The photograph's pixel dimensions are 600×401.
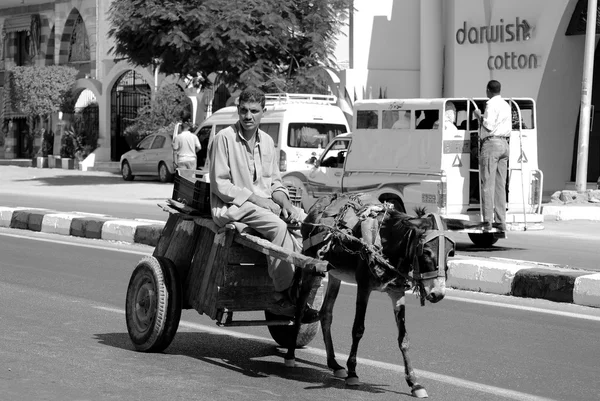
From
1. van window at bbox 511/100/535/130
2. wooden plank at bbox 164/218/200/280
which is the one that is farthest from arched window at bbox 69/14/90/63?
wooden plank at bbox 164/218/200/280

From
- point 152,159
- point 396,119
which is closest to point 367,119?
point 396,119

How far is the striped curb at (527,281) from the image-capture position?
→ 33.9 ft

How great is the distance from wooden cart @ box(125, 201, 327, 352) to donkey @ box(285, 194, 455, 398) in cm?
22

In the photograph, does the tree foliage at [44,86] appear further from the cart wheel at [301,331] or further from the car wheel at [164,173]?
the cart wheel at [301,331]

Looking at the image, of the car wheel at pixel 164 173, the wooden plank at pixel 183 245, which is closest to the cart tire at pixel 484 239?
the wooden plank at pixel 183 245

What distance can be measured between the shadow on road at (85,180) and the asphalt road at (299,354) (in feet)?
73.9

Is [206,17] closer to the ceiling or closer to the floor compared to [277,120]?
closer to the ceiling

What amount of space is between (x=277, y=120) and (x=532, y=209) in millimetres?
7402

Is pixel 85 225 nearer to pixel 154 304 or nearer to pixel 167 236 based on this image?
pixel 167 236

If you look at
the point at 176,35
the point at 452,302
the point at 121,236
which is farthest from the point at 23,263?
the point at 176,35

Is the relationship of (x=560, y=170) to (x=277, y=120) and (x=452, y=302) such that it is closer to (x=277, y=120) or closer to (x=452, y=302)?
(x=277, y=120)

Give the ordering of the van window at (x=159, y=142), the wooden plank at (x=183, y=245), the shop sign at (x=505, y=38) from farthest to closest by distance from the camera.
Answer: the van window at (x=159, y=142) < the shop sign at (x=505, y=38) < the wooden plank at (x=183, y=245)

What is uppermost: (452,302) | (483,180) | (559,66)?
(559,66)

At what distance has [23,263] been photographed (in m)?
12.9
